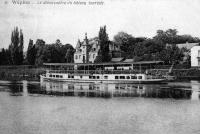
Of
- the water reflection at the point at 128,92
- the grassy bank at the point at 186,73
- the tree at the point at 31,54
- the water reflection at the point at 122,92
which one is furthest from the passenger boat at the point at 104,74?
the tree at the point at 31,54

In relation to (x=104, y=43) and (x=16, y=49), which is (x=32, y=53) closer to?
(x=16, y=49)

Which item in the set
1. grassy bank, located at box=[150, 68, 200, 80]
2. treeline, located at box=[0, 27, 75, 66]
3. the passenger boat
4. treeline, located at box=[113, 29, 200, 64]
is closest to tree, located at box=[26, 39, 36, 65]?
treeline, located at box=[0, 27, 75, 66]

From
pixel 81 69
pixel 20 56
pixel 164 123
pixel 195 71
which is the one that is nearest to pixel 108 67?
pixel 81 69

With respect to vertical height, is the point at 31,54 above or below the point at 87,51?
below

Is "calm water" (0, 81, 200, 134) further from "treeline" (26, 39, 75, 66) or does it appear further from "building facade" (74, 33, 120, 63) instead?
"building facade" (74, 33, 120, 63)

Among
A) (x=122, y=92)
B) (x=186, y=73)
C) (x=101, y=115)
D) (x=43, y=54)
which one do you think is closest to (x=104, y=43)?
(x=186, y=73)

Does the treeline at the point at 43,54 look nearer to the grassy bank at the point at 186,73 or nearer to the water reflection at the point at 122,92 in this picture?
the grassy bank at the point at 186,73
